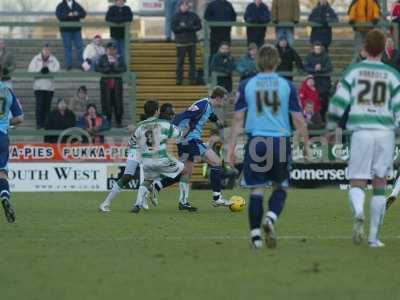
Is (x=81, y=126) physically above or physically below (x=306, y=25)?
below

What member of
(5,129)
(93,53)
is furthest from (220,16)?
(5,129)

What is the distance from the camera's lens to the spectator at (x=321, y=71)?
29656 millimetres

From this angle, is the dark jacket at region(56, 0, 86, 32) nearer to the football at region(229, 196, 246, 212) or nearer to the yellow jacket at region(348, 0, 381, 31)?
the yellow jacket at region(348, 0, 381, 31)

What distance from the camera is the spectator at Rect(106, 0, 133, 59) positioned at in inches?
1192

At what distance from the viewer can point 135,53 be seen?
32188 mm

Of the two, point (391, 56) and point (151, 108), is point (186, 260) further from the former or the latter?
point (391, 56)


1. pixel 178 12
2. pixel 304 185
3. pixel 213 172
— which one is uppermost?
pixel 178 12

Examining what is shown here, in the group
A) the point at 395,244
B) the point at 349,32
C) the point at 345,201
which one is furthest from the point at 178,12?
the point at 395,244

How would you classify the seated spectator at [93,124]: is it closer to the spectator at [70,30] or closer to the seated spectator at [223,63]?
the spectator at [70,30]

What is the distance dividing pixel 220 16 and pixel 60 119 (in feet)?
16.0

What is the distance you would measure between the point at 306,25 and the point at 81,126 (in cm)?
617

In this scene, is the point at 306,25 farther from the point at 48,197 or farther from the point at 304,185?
the point at 48,197

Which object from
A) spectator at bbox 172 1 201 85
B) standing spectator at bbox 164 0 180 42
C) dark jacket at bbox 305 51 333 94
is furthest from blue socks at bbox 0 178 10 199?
standing spectator at bbox 164 0 180 42

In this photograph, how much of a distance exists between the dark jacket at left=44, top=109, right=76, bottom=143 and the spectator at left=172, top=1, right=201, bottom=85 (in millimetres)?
3415
